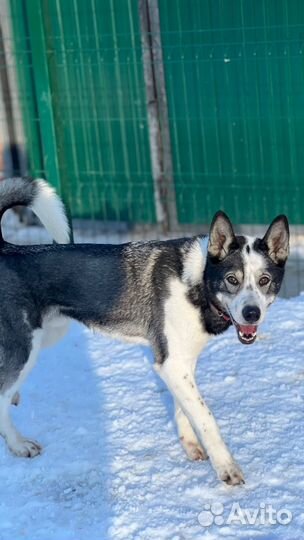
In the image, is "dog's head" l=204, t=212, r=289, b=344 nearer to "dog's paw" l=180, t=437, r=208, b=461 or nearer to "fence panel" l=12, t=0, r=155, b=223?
"dog's paw" l=180, t=437, r=208, b=461

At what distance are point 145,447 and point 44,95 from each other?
3431 mm

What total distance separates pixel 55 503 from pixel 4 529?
283 mm

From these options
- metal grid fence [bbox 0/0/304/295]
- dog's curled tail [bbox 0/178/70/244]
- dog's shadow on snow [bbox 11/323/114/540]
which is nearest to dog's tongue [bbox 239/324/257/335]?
dog's shadow on snow [bbox 11/323/114/540]

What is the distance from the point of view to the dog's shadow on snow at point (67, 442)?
166 inches

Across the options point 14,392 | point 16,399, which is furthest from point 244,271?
point 16,399

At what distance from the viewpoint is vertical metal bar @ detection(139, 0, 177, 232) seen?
6.81m

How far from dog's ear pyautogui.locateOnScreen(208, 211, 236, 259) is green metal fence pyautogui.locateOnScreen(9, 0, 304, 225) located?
2542 millimetres

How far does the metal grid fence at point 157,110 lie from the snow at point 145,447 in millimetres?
1343

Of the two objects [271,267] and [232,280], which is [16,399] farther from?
[271,267]

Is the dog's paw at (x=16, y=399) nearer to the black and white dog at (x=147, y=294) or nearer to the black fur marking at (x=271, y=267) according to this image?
the black and white dog at (x=147, y=294)

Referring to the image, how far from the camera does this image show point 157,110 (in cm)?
704

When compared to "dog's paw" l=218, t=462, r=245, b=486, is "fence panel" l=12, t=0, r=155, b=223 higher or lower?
higher

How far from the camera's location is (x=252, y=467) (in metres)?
4.42
